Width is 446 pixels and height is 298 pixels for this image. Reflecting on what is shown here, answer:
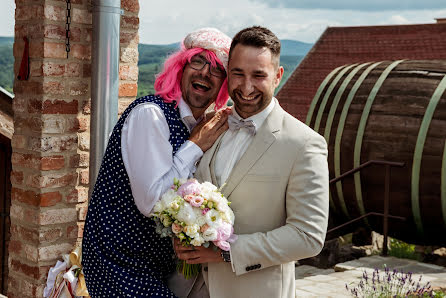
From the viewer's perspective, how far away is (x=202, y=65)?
9.09 feet

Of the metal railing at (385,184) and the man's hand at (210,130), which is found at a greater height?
the man's hand at (210,130)

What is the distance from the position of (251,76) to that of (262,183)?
0.40 meters

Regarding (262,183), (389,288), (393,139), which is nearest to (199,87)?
(262,183)

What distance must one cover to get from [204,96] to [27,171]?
145 centimetres

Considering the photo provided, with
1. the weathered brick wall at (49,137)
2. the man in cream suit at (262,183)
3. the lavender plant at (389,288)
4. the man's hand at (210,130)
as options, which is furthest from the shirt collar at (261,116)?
the lavender plant at (389,288)

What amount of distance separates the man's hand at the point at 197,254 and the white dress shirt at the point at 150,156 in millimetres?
190

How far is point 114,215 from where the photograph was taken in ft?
8.84

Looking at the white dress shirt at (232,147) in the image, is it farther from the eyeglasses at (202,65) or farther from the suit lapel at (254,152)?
the eyeglasses at (202,65)

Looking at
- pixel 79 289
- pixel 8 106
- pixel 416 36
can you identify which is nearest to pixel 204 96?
pixel 79 289

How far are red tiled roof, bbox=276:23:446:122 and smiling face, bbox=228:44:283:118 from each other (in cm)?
1001

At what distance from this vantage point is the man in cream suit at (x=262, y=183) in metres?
2.47

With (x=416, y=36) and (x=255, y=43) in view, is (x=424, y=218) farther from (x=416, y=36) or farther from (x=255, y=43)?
(x=416, y=36)

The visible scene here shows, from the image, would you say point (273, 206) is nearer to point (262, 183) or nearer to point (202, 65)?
point (262, 183)

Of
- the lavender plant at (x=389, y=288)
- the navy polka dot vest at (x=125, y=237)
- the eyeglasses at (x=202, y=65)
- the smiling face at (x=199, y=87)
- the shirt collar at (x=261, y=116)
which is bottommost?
the lavender plant at (x=389, y=288)
